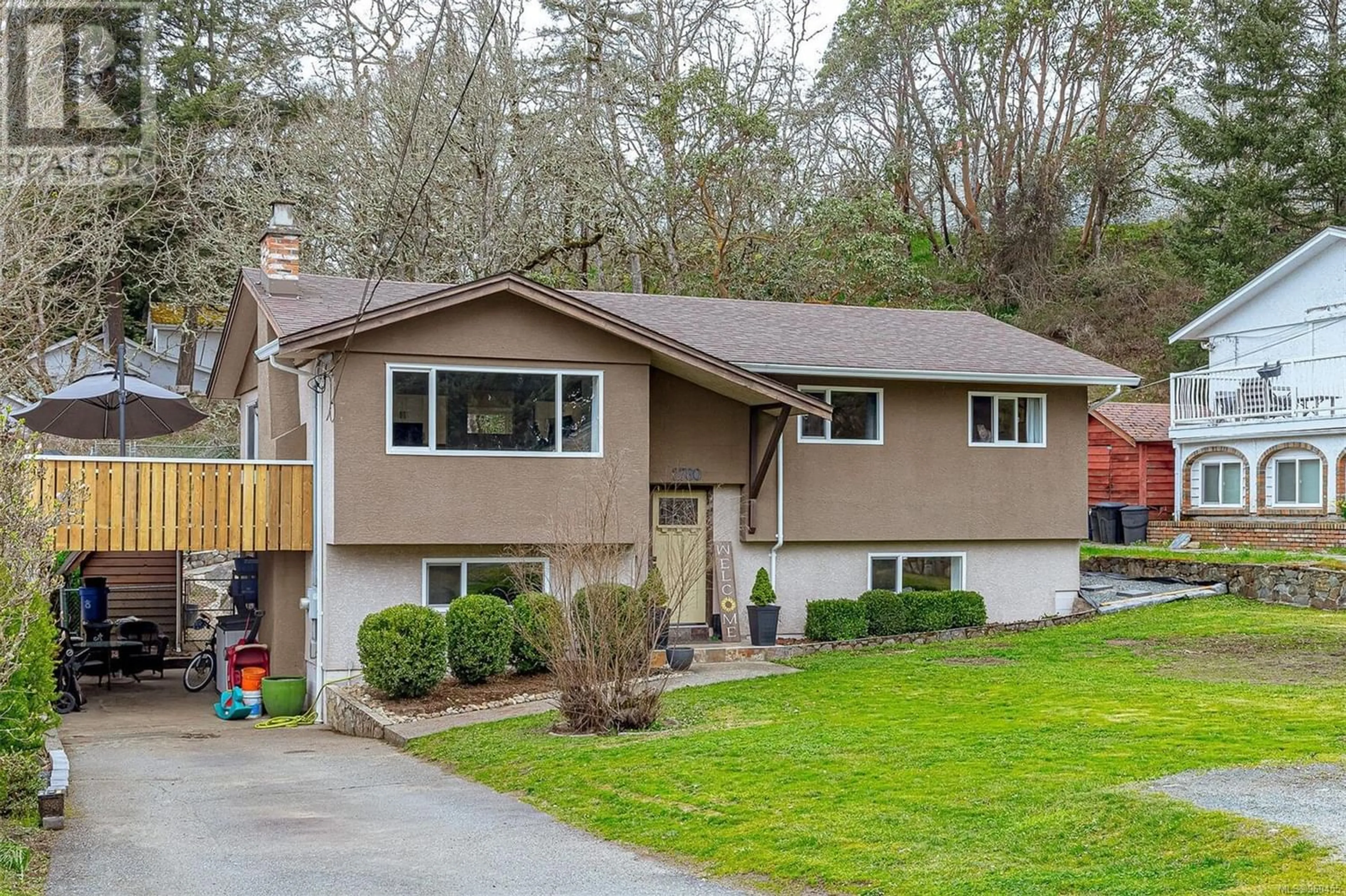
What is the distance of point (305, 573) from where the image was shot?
1839 centimetres

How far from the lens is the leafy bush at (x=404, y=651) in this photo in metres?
15.2

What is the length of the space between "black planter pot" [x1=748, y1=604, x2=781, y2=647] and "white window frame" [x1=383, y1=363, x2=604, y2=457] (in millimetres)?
3227

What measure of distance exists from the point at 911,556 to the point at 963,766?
1108 centimetres

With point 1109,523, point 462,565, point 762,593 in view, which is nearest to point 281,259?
point 462,565

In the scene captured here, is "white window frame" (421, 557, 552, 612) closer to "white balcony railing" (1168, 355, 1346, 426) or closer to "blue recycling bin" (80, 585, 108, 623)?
"blue recycling bin" (80, 585, 108, 623)

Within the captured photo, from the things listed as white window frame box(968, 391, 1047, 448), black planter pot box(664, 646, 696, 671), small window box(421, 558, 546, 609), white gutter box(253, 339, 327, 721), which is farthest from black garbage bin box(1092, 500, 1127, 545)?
white gutter box(253, 339, 327, 721)

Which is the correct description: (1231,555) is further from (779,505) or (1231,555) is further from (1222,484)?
(779,505)

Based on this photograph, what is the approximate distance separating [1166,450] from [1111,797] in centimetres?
2582

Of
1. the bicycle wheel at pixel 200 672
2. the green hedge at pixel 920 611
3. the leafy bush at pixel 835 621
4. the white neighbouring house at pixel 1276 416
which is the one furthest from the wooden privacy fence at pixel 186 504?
the white neighbouring house at pixel 1276 416

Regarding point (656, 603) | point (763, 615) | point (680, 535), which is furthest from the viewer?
point (680, 535)

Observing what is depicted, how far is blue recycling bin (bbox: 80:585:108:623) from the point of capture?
71.2 ft

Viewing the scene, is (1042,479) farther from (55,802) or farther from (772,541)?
(55,802)

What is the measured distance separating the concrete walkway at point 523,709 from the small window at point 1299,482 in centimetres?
1535

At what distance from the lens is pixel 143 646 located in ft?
69.3
